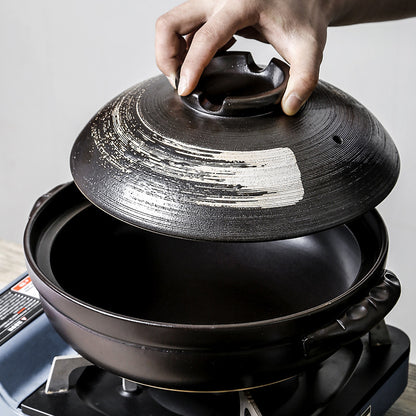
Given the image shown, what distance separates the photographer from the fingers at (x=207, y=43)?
941 mm

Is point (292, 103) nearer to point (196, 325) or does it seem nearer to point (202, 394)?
point (196, 325)

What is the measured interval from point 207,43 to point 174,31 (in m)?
0.12

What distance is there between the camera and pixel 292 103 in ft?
3.01

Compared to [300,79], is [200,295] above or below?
below

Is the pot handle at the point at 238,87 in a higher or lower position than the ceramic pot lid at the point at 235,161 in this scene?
higher

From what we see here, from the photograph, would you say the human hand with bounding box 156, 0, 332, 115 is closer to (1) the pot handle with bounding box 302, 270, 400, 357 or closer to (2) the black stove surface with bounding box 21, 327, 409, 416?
(1) the pot handle with bounding box 302, 270, 400, 357

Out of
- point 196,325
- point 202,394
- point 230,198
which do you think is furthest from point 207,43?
point 202,394

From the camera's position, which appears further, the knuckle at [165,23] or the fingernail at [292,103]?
the knuckle at [165,23]

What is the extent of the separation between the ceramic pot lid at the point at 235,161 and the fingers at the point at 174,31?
0.05 metres

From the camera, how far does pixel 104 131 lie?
979mm

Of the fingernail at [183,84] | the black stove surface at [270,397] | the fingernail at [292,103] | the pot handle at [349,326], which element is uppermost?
the fingernail at [183,84]

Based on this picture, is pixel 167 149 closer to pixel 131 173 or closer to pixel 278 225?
pixel 131 173

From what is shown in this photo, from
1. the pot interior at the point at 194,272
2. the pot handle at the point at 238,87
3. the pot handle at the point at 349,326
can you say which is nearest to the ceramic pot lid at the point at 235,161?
the pot handle at the point at 238,87

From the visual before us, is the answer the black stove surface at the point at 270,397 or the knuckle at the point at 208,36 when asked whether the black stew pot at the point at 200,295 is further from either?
the knuckle at the point at 208,36
